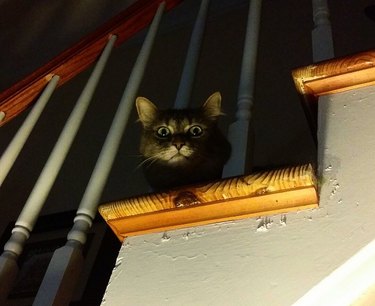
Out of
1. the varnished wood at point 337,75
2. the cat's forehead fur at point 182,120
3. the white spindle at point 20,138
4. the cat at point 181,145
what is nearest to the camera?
the varnished wood at point 337,75

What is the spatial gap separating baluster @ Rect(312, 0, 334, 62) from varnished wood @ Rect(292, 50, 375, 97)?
0.12 m

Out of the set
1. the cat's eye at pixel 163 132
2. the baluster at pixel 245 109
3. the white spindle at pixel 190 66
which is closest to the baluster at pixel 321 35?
the baluster at pixel 245 109

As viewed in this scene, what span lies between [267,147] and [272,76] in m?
0.40

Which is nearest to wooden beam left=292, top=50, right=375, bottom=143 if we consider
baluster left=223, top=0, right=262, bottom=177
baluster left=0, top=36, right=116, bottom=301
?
baluster left=223, top=0, right=262, bottom=177

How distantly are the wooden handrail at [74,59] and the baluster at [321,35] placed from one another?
17.9 inches

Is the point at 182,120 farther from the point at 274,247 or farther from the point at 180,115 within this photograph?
the point at 274,247

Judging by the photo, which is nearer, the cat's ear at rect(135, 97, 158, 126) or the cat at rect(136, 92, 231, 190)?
the cat at rect(136, 92, 231, 190)

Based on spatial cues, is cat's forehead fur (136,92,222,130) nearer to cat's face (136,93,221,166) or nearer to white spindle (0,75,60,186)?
cat's face (136,93,221,166)

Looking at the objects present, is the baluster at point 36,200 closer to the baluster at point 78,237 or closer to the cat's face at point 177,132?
the baluster at point 78,237

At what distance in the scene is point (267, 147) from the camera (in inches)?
73.9

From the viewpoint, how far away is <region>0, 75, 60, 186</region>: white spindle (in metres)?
0.91

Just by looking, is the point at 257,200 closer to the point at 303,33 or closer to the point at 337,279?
the point at 337,279

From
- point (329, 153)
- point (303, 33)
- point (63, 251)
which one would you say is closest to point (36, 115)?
point (63, 251)

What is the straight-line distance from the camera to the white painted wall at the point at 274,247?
477mm
